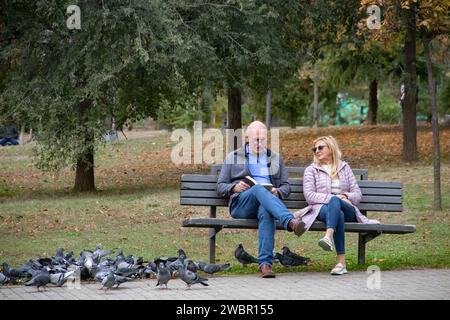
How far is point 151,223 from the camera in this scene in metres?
15.5

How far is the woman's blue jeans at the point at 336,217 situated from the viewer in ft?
32.0

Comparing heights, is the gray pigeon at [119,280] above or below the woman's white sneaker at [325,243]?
below

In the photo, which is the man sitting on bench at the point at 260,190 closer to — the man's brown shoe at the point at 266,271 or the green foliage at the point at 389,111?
the man's brown shoe at the point at 266,271

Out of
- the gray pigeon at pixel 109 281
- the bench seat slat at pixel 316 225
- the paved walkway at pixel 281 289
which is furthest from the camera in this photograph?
the bench seat slat at pixel 316 225

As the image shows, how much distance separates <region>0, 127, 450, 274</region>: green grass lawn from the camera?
473 inches

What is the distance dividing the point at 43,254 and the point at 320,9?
1312cm

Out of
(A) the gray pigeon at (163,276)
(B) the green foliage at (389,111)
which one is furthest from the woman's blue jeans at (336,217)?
(B) the green foliage at (389,111)

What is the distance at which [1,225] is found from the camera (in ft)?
50.8

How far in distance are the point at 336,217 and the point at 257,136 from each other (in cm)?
115

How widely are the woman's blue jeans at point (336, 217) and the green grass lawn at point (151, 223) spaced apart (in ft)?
1.86

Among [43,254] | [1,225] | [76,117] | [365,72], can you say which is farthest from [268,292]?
[365,72]

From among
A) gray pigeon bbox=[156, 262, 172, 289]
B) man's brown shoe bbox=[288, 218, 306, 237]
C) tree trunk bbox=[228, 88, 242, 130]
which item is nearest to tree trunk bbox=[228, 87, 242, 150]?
tree trunk bbox=[228, 88, 242, 130]

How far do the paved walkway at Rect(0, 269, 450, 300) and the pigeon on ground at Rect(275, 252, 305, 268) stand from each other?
331 mm

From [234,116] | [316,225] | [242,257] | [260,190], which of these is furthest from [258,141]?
[234,116]
